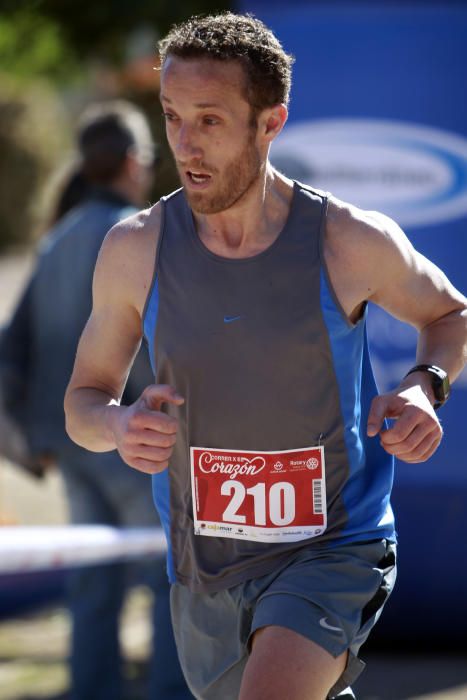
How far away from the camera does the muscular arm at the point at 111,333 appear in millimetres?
3111

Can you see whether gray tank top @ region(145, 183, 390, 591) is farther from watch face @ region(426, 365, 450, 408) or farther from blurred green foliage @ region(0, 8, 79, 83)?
blurred green foliage @ region(0, 8, 79, 83)

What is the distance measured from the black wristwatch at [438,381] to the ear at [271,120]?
0.63 m

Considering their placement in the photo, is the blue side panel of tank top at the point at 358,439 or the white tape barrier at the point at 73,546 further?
the white tape barrier at the point at 73,546

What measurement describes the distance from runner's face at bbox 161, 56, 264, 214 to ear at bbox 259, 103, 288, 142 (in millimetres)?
34

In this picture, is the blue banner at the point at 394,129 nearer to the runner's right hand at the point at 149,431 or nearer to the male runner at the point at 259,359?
the male runner at the point at 259,359

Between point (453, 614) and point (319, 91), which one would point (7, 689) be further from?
point (319, 91)

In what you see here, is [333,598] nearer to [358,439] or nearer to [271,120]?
[358,439]

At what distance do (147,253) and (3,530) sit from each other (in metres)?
2.10

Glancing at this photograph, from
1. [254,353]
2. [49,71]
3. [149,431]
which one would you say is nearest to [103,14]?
[49,71]

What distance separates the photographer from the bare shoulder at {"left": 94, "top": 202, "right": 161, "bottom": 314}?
3119mm

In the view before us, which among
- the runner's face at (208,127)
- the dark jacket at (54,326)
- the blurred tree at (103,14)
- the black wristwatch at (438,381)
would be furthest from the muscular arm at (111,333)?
the blurred tree at (103,14)

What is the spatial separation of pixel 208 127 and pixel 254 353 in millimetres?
505

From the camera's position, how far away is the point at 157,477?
10.7 feet

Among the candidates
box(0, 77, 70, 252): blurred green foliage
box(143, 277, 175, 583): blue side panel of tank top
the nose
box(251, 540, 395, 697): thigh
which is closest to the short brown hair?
the nose
